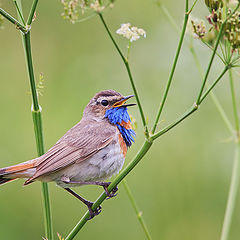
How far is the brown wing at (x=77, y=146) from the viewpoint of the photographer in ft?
15.1

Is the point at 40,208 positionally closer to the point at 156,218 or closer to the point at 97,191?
the point at 97,191

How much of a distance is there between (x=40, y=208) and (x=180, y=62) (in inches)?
118

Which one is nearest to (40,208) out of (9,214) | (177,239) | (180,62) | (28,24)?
(9,214)

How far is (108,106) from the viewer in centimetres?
514

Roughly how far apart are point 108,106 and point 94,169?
74cm

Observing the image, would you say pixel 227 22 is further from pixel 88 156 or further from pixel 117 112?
pixel 88 156

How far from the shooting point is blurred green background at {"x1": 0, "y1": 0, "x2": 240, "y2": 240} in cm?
668

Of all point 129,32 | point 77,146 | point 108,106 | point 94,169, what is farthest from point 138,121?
point 129,32

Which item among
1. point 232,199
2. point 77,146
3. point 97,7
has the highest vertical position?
point 97,7

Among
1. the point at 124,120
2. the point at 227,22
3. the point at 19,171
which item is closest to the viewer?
the point at 227,22

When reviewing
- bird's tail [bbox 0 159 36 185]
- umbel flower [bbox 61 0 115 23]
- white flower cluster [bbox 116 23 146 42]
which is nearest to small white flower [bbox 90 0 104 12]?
umbel flower [bbox 61 0 115 23]

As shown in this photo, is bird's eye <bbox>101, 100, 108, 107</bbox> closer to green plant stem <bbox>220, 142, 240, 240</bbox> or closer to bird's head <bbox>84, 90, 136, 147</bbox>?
bird's head <bbox>84, 90, 136, 147</bbox>

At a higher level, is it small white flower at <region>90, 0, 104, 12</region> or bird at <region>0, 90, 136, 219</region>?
small white flower at <region>90, 0, 104, 12</region>

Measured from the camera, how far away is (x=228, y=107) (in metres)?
7.38
